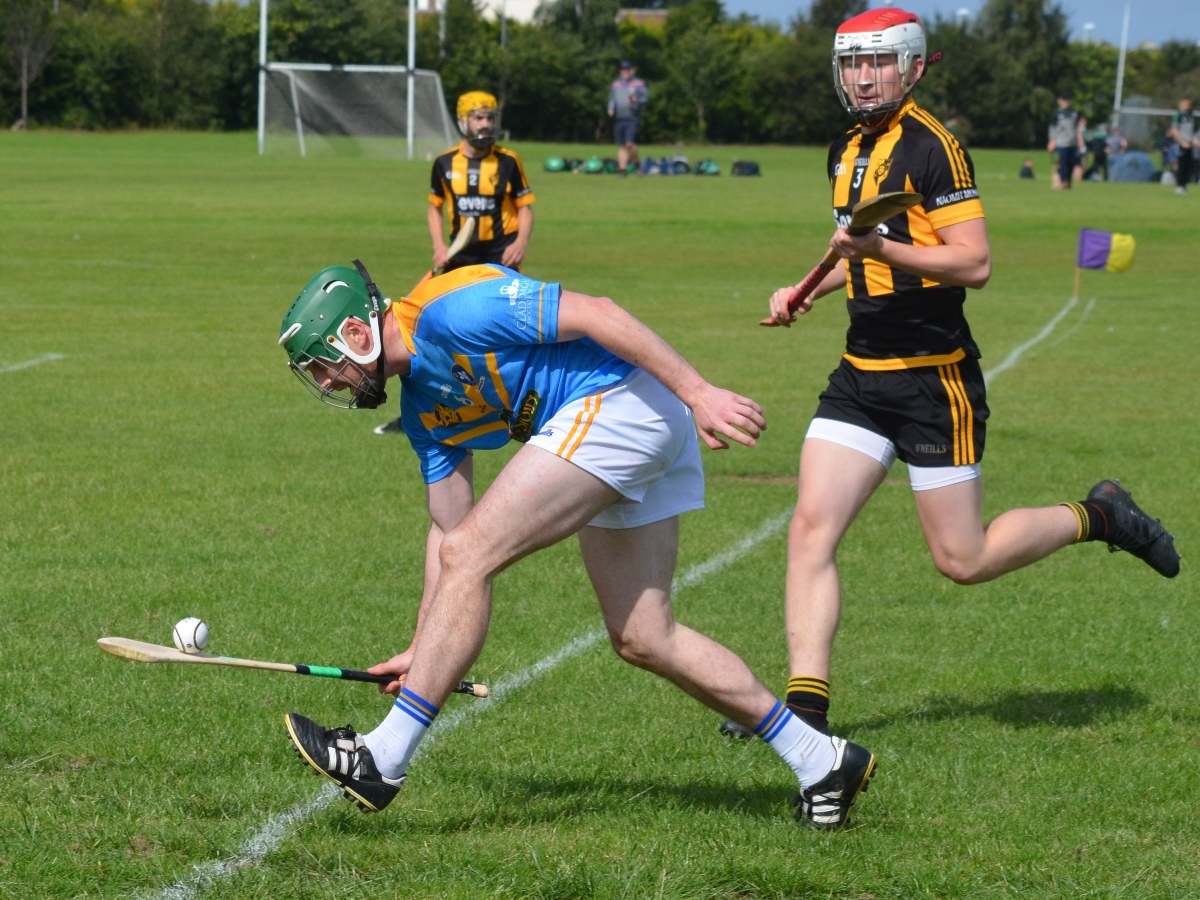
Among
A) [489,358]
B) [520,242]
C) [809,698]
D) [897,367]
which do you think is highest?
[489,358]

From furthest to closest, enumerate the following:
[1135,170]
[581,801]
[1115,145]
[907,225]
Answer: [1115,145]
[1135,170]
[907,225]
[581,801]

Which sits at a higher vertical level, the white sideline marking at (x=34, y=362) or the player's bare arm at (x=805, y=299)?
the player's bare arm at (x=805, y=299)

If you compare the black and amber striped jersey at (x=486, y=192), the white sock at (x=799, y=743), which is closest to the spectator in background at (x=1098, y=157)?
the black and amber striped jersey at (x=486, y=192)

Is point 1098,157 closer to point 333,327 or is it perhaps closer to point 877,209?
point 877,209

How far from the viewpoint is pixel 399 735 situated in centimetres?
424

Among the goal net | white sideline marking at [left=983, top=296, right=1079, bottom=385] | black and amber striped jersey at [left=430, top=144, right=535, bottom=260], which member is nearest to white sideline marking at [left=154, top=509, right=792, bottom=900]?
white sideline marking at [left=983, top=296, right=1079, bottom=385]

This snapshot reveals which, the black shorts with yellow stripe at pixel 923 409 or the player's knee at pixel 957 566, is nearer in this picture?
the black shorts with yellow stripe at pixel 923 409

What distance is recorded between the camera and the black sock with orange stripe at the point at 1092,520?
19.6ft

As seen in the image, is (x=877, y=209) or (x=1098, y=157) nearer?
(x=877, y=209)

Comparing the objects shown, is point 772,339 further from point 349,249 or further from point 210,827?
point 210,827

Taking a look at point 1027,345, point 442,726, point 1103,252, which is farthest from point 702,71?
point 442,726

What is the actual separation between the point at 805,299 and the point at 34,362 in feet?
31.7

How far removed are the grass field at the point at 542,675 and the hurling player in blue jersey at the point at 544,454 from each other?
0.89 ft

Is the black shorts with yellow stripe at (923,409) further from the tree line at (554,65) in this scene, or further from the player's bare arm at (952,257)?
the tree line at (554,65)
